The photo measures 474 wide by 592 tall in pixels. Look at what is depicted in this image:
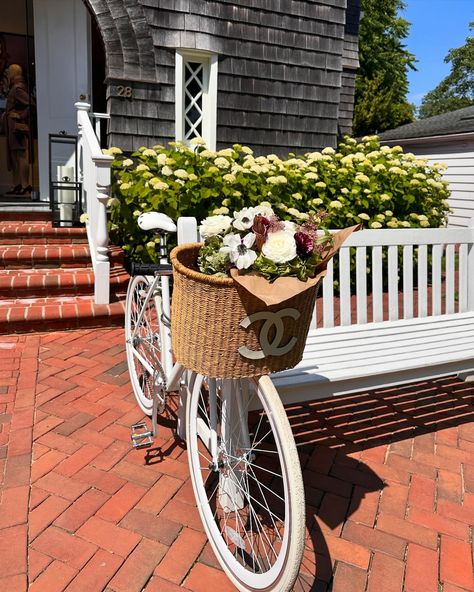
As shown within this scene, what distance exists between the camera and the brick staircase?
160 inches

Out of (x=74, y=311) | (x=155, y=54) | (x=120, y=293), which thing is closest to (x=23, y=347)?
(x=74, y=311)

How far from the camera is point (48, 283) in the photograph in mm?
4457

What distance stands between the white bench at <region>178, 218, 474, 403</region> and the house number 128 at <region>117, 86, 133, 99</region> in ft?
13.8

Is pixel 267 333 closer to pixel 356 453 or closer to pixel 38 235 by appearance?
pixel 356 453

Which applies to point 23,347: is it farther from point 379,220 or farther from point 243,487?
point 379,220

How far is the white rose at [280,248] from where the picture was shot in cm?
148

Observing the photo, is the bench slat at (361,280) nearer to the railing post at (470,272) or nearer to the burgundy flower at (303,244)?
the railing post at (470,272)

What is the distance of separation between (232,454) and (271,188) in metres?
3.71

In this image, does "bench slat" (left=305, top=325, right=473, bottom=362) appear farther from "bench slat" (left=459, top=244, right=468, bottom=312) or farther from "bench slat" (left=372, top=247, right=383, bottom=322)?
"bench slat" (left=459, top=244, right=468, bottom=312)

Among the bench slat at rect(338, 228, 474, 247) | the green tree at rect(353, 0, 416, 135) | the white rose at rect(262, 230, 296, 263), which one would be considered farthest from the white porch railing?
the green tree at rect(353, 0, 416, 135)

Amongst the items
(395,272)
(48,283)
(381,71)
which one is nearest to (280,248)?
(395,272)

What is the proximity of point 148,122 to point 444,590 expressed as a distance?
5.75 metres

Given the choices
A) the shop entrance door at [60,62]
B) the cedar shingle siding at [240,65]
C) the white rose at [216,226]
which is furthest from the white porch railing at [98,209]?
the white rose at [216,226]

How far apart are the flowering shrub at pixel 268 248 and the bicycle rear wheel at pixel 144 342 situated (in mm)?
966
